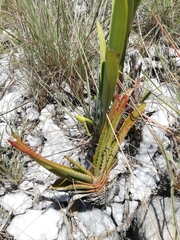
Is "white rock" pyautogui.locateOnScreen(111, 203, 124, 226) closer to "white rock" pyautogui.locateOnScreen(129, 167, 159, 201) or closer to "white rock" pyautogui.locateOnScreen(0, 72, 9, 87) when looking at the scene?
"white rock" pyautogui.locateOnScreen(129, 167, 159, 201)

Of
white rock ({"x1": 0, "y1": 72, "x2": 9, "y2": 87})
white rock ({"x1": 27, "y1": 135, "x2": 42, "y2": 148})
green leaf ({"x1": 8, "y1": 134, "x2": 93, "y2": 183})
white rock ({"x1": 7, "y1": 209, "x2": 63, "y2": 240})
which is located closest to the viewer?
green leaf ({"x1": 8, "y1": 134, "x2": 93, "y2": 183})

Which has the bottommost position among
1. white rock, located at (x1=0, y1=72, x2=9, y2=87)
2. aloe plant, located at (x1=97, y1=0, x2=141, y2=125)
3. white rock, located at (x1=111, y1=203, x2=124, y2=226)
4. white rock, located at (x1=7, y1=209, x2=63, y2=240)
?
white rock, located at (x1=7, y1=209, x2=63, y2=240)

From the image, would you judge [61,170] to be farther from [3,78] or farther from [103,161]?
[3,78]

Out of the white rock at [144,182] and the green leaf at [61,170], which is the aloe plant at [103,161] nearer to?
the green leaf at [61,170]

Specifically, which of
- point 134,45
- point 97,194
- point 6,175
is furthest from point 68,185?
point 134,45

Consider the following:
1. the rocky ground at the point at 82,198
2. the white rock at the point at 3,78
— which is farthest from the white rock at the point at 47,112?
the white rock at the point at 3,78

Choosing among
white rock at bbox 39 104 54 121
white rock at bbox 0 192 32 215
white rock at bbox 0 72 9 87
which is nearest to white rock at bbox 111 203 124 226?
white rock at bbox 0 192 32 215
